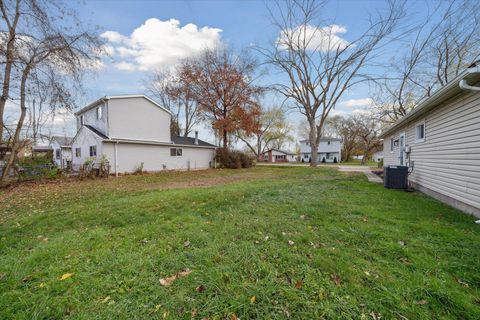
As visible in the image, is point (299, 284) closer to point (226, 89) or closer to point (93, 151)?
point (93, 151)

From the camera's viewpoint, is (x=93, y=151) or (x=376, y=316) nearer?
(x=376, y=316)

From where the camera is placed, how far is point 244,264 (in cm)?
240

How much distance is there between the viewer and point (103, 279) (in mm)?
2162

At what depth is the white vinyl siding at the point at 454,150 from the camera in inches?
163

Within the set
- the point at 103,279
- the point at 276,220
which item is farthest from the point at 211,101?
the point at 103,279

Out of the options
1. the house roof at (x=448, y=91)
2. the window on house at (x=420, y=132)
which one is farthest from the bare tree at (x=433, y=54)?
the house roof at (x=448, y=91)

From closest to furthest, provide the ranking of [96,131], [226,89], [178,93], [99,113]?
[96,131], [99,113], [226,89], [178,93]

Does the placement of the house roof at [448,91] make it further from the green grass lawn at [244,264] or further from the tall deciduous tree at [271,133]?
the tall deciduous tree at [271,133]

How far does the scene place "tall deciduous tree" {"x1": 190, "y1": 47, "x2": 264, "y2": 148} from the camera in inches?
805

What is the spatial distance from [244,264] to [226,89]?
2008 cm

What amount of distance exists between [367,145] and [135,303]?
36945mm

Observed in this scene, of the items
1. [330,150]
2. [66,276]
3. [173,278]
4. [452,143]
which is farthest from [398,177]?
[330,150]

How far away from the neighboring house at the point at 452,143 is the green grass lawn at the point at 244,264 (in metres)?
0.88

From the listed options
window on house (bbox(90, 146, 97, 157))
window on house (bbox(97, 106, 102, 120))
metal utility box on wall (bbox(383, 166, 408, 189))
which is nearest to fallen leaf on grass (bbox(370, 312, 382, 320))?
metal utility box on wall (bbox(383, 166, 408, 189))
